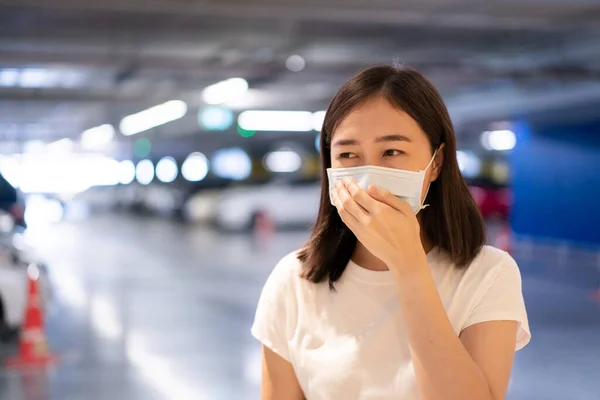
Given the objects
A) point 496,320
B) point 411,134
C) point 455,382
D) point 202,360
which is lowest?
point 202,360

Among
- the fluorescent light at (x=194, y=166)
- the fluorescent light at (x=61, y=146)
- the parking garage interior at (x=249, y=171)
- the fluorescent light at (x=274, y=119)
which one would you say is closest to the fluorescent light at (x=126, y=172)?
the fluorescent light at (x=61, y=146)

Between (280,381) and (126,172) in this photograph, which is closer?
(280,381)

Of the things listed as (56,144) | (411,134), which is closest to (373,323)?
(411,134)

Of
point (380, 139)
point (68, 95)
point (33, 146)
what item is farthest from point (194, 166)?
point (380, 139)

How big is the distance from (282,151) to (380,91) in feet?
87.5

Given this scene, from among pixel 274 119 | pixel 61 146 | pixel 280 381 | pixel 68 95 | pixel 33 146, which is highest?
pixel 61 146

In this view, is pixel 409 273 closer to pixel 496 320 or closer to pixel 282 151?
pixel 496 320

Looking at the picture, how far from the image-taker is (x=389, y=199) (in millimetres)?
1534

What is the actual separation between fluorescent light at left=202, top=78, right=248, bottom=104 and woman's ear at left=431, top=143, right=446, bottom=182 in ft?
39.7

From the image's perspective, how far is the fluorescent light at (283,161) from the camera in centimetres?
2825

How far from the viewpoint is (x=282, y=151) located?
92.7ft

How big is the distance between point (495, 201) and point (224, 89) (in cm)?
1388

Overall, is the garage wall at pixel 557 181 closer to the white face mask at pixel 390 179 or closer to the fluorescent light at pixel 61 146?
the white face mask at pixel 390 179

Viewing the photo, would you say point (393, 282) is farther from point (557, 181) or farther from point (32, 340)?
point (557, 181)
